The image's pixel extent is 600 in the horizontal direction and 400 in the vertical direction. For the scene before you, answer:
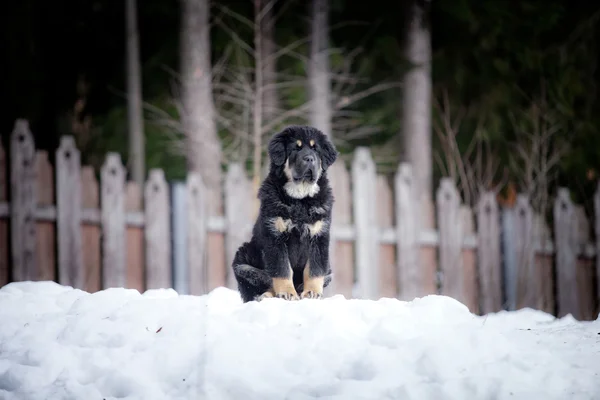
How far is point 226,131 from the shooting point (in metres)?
11.8

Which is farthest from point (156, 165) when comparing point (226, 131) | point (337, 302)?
point (337, 302)

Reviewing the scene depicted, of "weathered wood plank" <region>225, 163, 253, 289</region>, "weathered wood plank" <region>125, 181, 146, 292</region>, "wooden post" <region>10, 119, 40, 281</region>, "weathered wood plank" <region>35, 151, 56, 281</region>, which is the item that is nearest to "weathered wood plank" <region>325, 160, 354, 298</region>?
"weathered wood plank" <region>225, 163, 253, 289</region>

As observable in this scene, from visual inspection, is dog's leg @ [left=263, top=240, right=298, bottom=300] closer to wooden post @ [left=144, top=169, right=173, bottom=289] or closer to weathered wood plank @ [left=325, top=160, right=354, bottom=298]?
weathered wood plank @ [left=325, top=160, right=354, bottom=298]

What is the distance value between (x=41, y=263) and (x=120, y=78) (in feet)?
16.7

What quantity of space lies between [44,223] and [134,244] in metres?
0.99

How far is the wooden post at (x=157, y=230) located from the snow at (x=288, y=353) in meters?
2.63

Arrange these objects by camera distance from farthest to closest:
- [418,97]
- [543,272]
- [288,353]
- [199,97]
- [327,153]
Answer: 1. [418,97]
2. [199,97]
3. [543,272]
4. [327,153]
5. [288,353]

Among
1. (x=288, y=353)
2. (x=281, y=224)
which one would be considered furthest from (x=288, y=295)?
(x=288, y=353)

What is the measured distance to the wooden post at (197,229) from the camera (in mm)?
7938

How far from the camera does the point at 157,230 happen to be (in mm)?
7957

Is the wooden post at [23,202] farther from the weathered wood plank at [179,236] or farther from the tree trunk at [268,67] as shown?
the tree trunk at [268,67]

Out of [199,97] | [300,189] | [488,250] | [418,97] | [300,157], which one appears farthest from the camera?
[418,97]

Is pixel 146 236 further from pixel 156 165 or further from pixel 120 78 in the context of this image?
pixel 120 78

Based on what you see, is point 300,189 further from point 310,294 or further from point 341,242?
point 341,242
